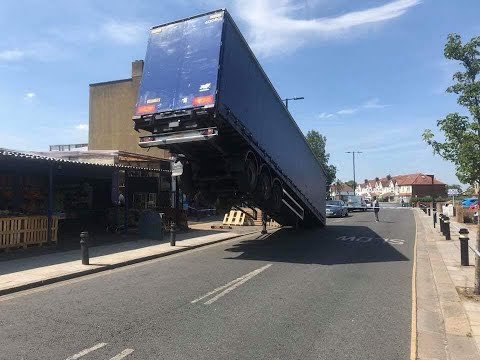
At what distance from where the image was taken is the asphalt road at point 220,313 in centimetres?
538

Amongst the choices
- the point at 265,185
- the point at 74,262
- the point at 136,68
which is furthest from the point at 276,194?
the point at 136,68

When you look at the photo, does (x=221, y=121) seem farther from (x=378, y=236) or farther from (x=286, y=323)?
(x=378, y=236)

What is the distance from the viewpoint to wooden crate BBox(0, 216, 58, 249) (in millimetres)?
13016

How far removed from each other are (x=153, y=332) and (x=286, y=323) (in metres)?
1.87

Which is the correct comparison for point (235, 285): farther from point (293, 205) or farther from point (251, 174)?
point (293, 205)

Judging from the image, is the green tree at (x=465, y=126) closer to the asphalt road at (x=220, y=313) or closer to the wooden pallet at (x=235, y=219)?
the asphalt road at (x=220, y=313)

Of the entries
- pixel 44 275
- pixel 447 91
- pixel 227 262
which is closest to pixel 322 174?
pixel 227 262

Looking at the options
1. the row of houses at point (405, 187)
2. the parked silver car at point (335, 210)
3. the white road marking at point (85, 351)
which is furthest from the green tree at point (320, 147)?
the white road marking at point (85, 351)

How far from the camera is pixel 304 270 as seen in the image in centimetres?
1083

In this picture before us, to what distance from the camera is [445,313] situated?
7246 millimetres

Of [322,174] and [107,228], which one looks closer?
[107,228]

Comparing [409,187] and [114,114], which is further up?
[114,114]

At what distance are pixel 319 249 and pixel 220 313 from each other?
27.6 feet

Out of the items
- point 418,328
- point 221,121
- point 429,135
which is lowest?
point 418,328
